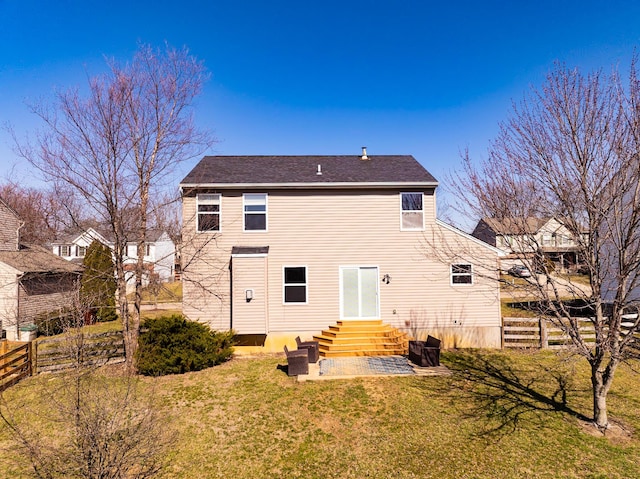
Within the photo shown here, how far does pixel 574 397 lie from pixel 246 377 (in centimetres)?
947

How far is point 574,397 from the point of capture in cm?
839

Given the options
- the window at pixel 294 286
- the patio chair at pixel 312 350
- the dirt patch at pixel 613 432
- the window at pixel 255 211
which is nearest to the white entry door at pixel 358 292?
the window at pixel 294 286

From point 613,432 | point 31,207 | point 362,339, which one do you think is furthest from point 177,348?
point 31,207

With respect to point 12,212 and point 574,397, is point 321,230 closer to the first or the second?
point 574,397

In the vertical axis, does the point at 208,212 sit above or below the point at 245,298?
above

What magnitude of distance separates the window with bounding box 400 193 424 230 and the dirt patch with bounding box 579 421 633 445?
805 centimetres

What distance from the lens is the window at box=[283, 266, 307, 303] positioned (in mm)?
12930

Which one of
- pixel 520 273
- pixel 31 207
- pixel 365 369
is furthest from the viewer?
pixel 31 207

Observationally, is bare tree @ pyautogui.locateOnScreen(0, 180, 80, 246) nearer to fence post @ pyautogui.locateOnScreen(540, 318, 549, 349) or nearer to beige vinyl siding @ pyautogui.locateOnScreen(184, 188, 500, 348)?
beige vinyl siding @ pyautogui.locateOnScreen(184, 188, 500, 348)

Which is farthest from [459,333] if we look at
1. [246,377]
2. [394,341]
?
[246,377]

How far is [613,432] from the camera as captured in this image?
22.4 ft

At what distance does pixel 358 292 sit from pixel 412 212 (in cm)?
419

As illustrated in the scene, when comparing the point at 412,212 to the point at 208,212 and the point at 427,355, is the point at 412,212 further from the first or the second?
the point at 208,212

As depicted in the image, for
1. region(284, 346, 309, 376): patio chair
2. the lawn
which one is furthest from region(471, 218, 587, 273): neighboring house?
region(284, 346, 309, 376): patio chair
